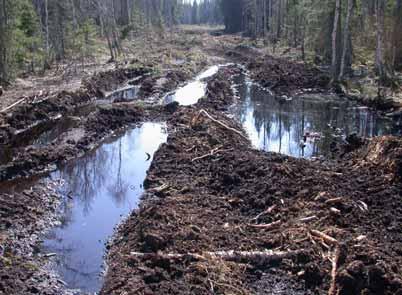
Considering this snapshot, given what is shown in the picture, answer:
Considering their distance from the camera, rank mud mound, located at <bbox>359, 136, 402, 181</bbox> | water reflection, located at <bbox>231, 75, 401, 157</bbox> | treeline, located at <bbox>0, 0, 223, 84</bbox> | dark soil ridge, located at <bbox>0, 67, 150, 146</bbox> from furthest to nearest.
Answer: treeline, located at <bbox>0, 0, 223, 84</bbox> < dark soil ridge, located at <bbox>0, 67, 150, 146</bbox> < water reflection, located at <bbox>231, 75, 401, 157</bbox> < mud mound, located at <bbox>359, 136, 402, 181</bbox>

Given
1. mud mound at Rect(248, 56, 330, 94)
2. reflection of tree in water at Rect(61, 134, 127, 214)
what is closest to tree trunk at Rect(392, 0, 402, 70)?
mud mound at Rect(248, 56, 330, 94)

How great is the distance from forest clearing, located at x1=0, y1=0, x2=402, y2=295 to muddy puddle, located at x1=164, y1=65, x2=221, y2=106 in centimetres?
21

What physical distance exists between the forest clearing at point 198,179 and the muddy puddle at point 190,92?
21 cm

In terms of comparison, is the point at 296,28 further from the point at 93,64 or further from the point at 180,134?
the point at 180,134

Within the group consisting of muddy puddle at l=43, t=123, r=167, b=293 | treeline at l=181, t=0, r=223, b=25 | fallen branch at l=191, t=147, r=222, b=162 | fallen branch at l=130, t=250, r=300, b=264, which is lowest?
muddy puddle at l=43, t=123, r=167, b=293

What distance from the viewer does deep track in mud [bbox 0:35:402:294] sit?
31.0ft

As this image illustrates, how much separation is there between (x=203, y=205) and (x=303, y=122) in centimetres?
1255

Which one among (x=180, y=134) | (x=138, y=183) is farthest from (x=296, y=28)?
(x=138, y=183)

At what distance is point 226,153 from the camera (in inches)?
656

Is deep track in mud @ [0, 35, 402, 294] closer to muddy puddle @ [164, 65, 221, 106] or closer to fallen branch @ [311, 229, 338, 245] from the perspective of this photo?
fallen branch @ [311, 229, 338, 245]


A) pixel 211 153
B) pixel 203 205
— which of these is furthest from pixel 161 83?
pixel 203 205

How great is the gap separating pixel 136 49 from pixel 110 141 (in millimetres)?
33896

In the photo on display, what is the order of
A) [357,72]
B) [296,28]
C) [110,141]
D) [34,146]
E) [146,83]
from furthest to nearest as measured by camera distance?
[296,28], [357,72], [146,83], [110,141], [34,146]

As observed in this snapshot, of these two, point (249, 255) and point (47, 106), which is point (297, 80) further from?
point (249, 255)
